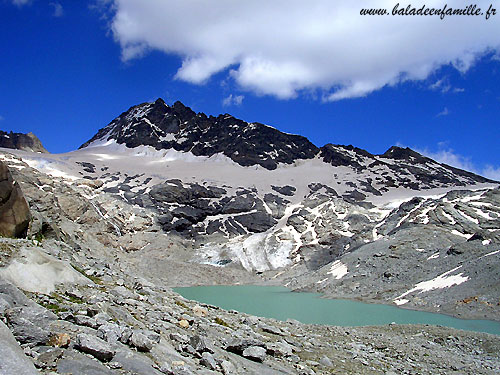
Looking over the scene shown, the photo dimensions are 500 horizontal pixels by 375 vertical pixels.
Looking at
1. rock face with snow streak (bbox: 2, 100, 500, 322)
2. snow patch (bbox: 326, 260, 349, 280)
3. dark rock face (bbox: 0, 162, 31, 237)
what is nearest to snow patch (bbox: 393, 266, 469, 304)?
rock face with snow streak (bbox: 2, 100, 500, 322)

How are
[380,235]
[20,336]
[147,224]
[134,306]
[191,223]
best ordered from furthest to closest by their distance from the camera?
[191,223] < [147,224] < [380,235] < [134,306] < [20,336]

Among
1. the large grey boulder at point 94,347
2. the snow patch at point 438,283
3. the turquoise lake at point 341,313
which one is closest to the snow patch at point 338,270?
the turquoise lake at point 341,313

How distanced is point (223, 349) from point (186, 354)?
202cm

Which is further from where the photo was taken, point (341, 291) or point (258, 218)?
point (258, 218)

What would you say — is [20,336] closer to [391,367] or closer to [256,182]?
[391,367]

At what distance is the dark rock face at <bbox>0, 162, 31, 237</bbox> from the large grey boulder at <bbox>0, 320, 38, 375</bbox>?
541 inches

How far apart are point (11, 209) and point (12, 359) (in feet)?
50.7

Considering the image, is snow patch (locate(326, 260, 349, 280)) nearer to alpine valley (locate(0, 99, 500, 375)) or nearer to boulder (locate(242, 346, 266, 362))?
alpine valley (locate(0, 99, 500, 375))

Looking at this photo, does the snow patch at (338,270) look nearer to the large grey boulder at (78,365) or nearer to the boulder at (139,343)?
the boulder at (139,343)

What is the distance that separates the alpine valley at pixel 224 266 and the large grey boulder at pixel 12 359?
23 millimetres

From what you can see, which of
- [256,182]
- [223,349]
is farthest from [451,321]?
[256,182]

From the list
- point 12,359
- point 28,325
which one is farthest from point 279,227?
point 12,359

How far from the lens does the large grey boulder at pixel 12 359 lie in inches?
185

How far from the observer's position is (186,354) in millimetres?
8828
